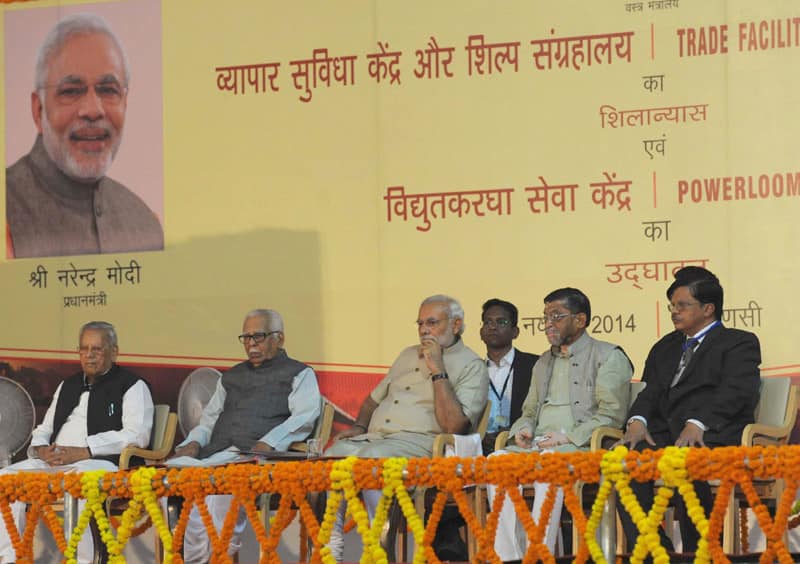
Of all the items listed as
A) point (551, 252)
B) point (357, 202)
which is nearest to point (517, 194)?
point (551, 252)

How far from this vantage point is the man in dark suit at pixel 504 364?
7062 millimetres

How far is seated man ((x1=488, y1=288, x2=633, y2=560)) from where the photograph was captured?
638cm

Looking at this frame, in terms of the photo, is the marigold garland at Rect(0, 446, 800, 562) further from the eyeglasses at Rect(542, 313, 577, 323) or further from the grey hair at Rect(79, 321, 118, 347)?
the grey hair at Rect(79, 321, 118, 347)

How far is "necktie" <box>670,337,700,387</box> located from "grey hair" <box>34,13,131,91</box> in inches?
163

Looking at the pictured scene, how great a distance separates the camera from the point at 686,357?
20.4ft

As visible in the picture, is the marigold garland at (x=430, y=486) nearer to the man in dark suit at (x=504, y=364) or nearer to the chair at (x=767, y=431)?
the chair at (x=767, y=431)

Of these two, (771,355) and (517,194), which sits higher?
(517,194)

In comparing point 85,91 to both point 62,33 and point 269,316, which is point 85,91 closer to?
point 62,33

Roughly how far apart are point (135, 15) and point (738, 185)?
11.7 feet

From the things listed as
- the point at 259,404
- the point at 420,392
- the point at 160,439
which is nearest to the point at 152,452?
the point at 160,439

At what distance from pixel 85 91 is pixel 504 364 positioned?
3.14 m

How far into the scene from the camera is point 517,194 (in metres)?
8.01

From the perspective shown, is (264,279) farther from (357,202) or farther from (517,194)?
(517,194)

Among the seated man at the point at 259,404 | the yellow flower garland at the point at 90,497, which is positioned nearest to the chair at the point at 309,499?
the seated man at the point at 259,404
